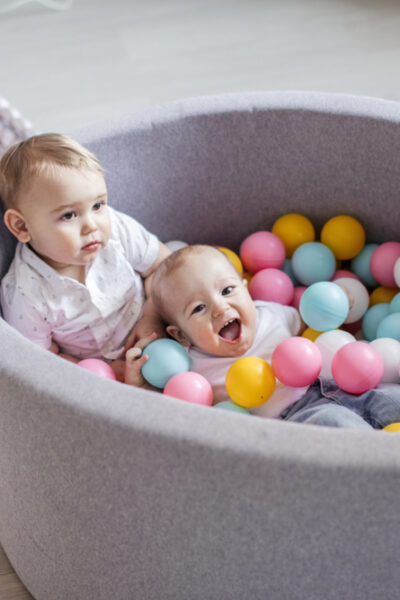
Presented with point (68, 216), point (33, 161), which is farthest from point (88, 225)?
point (33, 161)

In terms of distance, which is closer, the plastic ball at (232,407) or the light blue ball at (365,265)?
the plastic ball at (232,407)

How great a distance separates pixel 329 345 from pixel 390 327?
5.9 inches

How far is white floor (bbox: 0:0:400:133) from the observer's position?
2.50 metres

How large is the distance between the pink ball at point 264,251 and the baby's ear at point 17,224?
0.55 m

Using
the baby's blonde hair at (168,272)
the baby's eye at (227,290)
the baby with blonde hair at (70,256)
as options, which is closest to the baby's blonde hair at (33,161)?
the baby with blonde hair at (70,256)

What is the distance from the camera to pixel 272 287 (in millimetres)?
1593

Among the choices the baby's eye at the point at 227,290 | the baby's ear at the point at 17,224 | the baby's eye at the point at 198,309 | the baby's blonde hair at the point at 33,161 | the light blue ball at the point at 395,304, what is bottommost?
the light blue ball at the point at 395,304

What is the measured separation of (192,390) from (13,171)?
52 cm

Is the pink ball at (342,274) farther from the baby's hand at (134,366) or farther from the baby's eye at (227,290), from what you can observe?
the baby's hand at (134,366)

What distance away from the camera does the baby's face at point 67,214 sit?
1297 mm

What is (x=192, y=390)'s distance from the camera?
1.29 m

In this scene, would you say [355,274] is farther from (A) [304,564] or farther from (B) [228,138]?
(A) [304,564]

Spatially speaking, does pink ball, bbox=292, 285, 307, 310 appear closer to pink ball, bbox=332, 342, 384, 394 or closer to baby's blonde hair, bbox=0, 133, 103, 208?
pink ball, bbox=332, 342, 384, 394

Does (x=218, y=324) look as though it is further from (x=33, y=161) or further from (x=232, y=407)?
(x=33, y=161)
